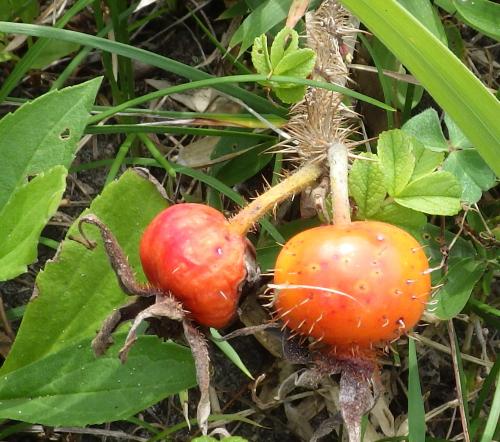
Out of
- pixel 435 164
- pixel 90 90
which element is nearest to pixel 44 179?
pixel 90 90

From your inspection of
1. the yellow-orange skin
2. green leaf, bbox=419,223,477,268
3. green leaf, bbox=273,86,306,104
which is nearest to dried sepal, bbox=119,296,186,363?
the yellow-orange skin

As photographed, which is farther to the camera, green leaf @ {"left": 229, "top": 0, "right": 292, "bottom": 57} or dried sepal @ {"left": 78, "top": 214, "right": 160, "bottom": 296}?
green leaf @ {"left": 229, "top": 0, "right": 292, "bottom": 57}

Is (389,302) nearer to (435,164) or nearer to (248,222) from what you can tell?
(248,222)

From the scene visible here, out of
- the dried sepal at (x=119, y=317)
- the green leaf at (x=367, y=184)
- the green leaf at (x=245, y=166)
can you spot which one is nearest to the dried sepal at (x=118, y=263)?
the dried sepal at (x=119, y=317)

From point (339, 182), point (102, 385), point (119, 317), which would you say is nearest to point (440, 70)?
point (339, 182)

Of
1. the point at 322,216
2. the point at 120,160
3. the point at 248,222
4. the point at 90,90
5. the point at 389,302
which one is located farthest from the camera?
the point at 120,160

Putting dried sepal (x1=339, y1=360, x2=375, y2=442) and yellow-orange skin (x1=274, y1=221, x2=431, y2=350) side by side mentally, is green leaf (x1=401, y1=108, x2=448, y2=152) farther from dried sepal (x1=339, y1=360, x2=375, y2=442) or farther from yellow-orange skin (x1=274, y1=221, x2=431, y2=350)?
dried sepal (x1=339, y1=360, x2=375, y2=442)

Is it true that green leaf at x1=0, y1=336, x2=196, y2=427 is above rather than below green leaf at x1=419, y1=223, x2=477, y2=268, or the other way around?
below

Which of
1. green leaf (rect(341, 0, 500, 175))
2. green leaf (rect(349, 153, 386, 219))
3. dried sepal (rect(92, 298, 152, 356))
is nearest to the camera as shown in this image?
green leaf (rect(341, 0, 500, 175))
